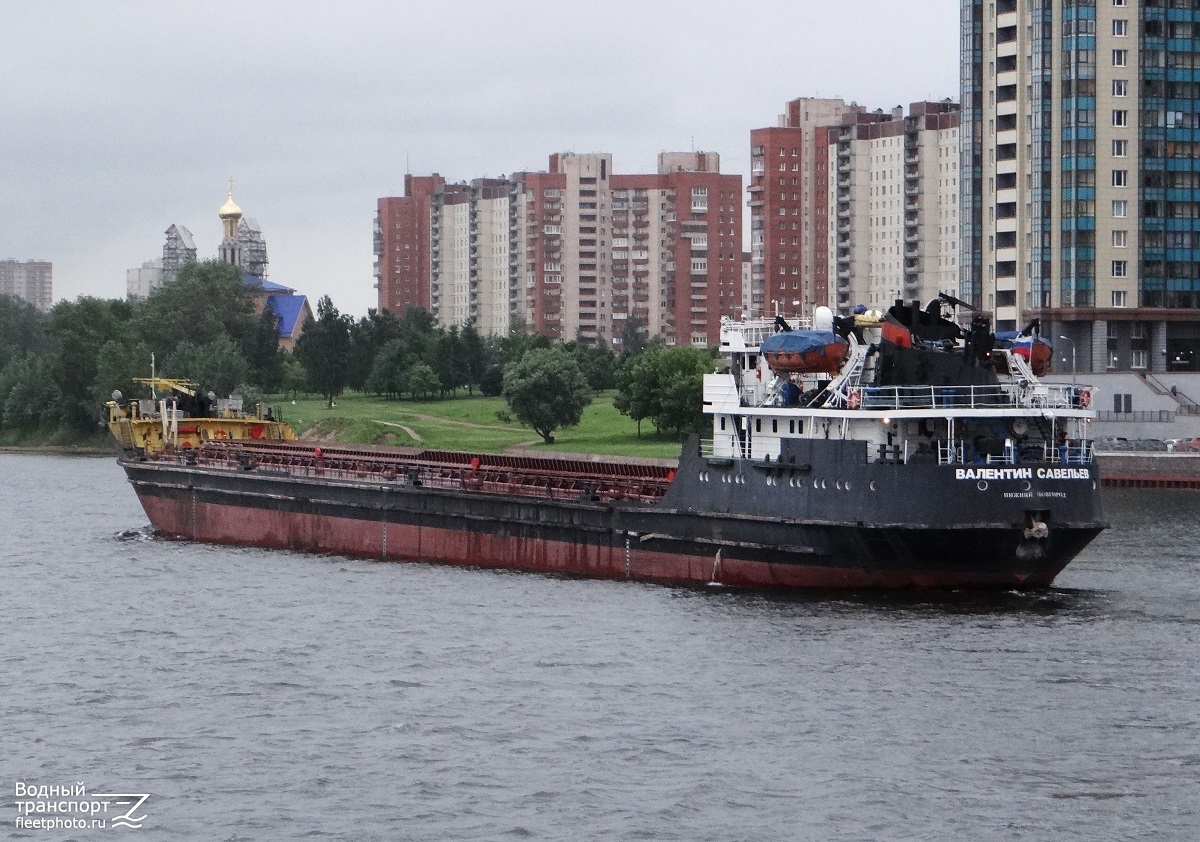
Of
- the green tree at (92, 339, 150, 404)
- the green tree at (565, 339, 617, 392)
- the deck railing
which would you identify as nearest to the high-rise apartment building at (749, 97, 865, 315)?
the green tree at (565, 339, 617, 392)

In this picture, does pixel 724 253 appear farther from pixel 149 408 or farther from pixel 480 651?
pixel 480 651

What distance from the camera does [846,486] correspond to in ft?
130

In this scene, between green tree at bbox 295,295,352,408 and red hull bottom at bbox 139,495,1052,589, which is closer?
red hull bottom at bbox 139,495,1052,589

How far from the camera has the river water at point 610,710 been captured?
84.0 feet

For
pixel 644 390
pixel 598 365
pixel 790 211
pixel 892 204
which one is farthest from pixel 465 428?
pixel 790 211

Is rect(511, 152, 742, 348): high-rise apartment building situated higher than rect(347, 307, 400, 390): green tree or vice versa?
rect(511, 152, 742, 348): high-rise apartment building

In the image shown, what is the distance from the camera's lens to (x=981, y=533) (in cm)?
3869

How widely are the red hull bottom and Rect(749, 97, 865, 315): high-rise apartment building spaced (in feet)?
368

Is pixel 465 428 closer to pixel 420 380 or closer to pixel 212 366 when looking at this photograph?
pixel 212 366

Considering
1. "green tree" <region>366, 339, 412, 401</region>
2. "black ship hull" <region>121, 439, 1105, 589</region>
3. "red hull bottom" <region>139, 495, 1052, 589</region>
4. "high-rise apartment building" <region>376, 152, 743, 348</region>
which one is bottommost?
"red hull bottom" <region>139, 495, 1052, 589</region>

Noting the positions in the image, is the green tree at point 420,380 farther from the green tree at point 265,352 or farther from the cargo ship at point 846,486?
the cargo ship at point 846,486

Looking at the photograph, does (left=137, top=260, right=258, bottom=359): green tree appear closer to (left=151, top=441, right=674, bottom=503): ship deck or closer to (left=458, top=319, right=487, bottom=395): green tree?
(left=458, top=319, right=487, bottom=395): green tree

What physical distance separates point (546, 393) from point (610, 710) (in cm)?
6882

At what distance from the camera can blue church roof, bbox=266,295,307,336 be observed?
621 ft
